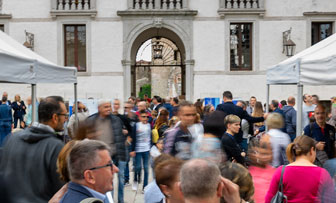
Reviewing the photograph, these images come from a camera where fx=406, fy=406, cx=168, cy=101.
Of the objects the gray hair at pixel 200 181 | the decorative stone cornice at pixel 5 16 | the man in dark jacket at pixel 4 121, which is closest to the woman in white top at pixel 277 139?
the gray hair at pixel 200 181

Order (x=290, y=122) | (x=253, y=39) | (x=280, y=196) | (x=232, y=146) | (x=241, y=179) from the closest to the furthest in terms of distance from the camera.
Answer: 1. (x=241, y=179)
2. (x=280, y=196)
3. (x=232, y=146)
4. (x=290, y=122)
5. (x=253, y=39)

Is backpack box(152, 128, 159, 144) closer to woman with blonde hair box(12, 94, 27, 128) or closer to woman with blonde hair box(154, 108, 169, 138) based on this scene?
woman with blonde hair box(154, 108, 169, 138)

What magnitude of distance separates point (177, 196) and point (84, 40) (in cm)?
1864

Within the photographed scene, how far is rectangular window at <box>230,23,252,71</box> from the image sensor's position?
20.5m

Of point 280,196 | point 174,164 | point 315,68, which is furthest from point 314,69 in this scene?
point 174,164

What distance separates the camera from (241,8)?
20.0 meters

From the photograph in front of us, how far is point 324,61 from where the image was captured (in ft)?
20.2

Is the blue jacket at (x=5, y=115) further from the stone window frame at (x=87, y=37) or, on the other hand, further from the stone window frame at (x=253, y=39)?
the stone window frame at (x=253, y=39)

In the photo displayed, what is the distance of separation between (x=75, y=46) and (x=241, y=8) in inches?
336

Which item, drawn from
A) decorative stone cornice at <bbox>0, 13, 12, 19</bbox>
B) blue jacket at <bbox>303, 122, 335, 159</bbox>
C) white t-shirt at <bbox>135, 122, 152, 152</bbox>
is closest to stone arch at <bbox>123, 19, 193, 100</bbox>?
decorative stone cornice at <bbox>0, 13, 12, 19</bbox>

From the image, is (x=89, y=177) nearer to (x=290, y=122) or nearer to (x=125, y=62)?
(x=290, y=122)

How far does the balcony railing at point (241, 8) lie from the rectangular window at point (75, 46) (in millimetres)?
7046

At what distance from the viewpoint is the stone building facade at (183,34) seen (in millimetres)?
20094

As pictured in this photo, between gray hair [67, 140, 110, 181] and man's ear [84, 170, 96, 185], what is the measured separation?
22mm
